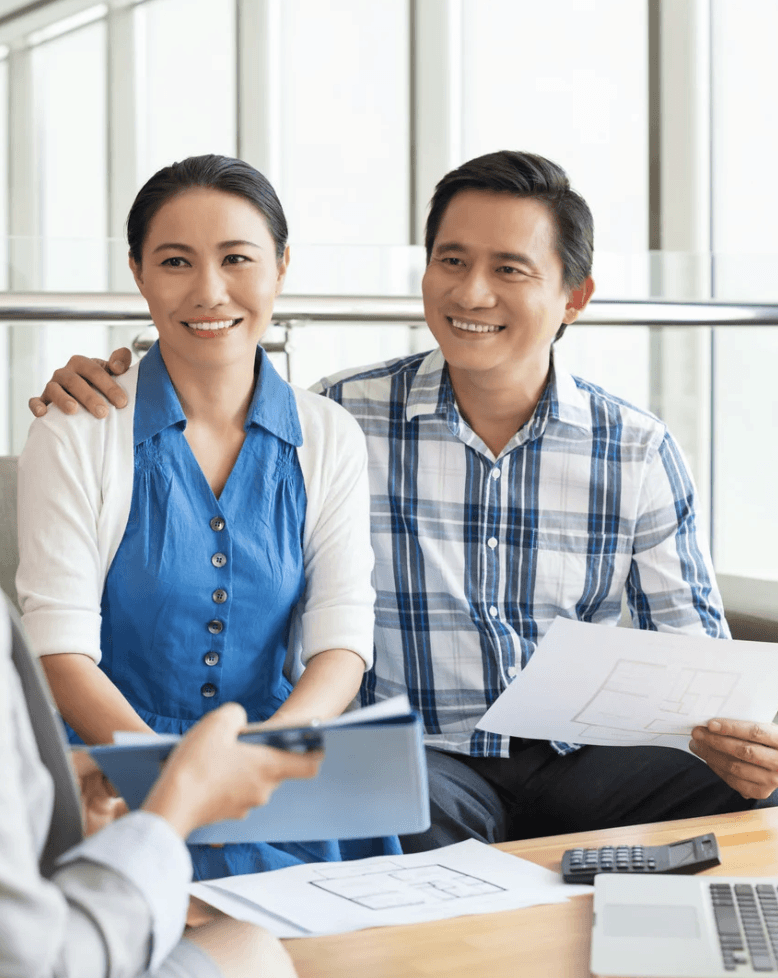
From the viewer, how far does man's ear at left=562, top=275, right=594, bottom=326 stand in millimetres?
1849

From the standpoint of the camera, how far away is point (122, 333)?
10.2ft

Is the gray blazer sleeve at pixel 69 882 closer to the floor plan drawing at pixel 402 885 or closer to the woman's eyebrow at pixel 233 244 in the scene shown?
the floor plan drawing at pixel 402 885

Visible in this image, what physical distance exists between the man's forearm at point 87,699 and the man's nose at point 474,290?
734 millimetres

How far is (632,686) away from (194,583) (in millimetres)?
515

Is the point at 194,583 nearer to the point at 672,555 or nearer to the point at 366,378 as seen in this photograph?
the point at 366,378

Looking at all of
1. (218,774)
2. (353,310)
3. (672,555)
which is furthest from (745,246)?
(218,774)

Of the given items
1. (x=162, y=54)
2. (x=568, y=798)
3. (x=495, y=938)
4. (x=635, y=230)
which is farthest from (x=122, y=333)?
(x=162, y=54)

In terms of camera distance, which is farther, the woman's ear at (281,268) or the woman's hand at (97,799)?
the woman's ear at (281,268)

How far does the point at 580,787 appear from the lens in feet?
5.38

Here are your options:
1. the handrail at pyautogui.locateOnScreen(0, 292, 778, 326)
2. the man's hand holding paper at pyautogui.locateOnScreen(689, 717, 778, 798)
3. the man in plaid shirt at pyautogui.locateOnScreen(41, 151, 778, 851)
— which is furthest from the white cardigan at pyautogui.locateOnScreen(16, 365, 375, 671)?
the handrail at pyautogui.locateOnScreen(0, 292, 778, 326)

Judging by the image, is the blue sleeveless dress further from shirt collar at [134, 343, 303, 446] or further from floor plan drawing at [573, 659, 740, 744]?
floor plan drawing at [573, 659, 740, 744]

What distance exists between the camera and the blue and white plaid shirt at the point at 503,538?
5.56ft

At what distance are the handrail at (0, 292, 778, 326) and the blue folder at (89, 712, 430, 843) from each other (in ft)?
4.05

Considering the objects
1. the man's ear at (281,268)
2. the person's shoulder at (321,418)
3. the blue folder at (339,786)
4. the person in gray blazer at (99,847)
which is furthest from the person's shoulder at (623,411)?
the person in gray blazer at (99,847)
